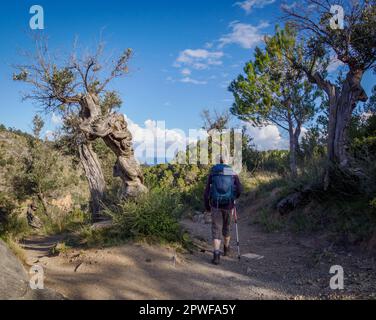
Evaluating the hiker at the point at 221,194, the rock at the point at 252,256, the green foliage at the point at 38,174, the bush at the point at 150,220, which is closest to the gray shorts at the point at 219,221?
the hiker at the point at 221,194

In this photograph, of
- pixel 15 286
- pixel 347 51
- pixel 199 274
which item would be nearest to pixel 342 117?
pixel 347 51

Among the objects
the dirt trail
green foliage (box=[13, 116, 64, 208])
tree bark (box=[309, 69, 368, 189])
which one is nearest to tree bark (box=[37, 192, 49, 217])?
green foliage (box=[13, 116, 64, 208])

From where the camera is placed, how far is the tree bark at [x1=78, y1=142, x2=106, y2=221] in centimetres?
1024

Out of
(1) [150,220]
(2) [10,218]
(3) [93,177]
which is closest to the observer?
(1) [150,220]

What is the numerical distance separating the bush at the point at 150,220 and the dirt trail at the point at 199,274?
412mm

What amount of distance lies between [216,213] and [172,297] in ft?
8.27

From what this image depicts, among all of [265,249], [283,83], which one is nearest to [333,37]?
[265,249]

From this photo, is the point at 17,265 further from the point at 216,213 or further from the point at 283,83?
the point at 283,83

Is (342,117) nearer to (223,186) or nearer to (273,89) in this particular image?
(223,186)

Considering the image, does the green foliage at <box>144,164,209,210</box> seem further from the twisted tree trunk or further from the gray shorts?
the gray shorts

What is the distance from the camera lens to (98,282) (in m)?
5.57

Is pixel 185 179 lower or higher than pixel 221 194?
lower

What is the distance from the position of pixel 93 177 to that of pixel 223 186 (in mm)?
4870

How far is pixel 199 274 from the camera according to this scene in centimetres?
629
